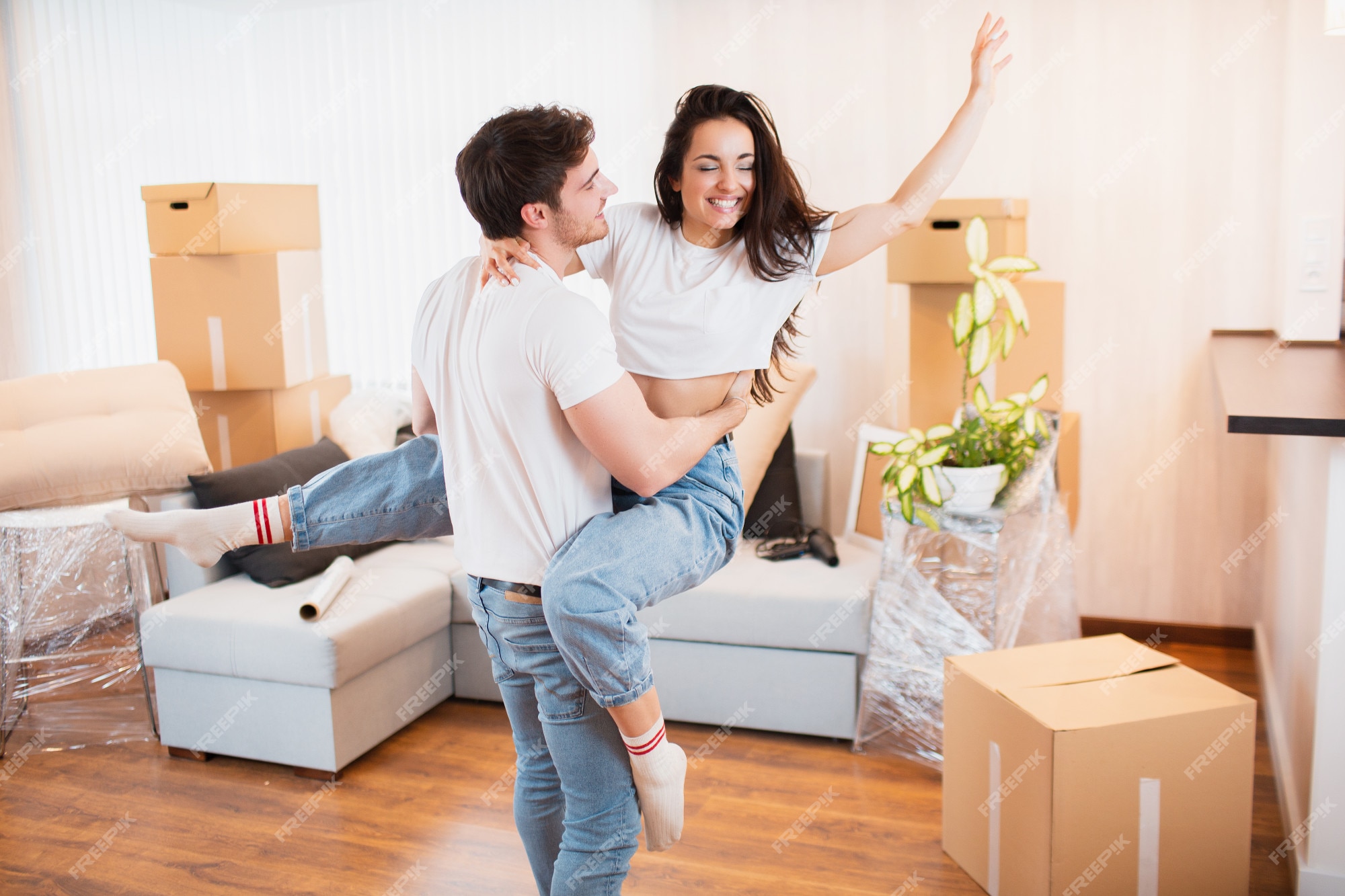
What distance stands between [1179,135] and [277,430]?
119 inches

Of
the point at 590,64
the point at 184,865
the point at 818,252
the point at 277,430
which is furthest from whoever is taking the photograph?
the point at 590,64

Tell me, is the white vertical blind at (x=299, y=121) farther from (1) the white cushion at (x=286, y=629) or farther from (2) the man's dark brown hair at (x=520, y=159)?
(2) the man's dark brown hair at (x=520, y=159)

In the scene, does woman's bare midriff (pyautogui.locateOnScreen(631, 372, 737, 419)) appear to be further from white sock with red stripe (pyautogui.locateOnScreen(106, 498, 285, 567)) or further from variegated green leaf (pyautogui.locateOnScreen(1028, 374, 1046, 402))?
variegated green leaf (pyautogui.locateOnScreen(1028, 374, 1046, 402))

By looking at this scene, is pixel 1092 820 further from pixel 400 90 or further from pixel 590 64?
pixel 400 90

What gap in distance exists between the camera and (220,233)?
3262mm

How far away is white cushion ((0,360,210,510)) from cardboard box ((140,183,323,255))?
0.51m

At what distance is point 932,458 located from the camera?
8.43 ft

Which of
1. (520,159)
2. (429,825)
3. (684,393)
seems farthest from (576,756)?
(429,825)

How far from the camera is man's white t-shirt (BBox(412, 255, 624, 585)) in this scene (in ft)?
4.26

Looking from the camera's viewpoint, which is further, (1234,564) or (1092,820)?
(1234,564)

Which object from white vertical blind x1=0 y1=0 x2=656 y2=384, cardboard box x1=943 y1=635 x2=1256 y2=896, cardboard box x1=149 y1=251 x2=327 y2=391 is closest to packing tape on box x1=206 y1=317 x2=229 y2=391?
cardboard box x1=149 y1=251 x2=327 y2=391

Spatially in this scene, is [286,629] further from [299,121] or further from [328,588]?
[299,121]

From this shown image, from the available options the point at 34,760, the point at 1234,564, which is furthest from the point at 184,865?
the point at 1234,564

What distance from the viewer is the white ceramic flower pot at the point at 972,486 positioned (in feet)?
8.50
